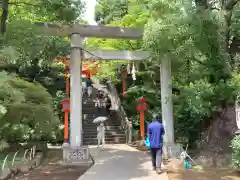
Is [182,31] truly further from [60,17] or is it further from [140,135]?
[140,135]

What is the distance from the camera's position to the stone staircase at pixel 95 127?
16750 mm

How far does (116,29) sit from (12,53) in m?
5.54

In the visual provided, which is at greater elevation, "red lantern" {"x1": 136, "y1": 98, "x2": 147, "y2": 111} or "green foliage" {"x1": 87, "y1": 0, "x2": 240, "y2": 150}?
"green foliage" {"x1": 87, "y1": 0, "x2": 240, "y2": 150}

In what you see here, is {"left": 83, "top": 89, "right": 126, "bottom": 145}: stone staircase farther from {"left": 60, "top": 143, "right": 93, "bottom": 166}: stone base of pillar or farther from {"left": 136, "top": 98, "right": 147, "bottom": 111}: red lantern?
{"left": 60, "top": 143, "right": 93, "bottom": 166}: stone base of pillar

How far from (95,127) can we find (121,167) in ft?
29.3

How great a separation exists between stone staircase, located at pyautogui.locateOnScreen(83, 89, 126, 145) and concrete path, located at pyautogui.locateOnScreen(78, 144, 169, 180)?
425 cm

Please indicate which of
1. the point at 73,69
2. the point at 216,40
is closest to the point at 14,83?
the point at 73,69

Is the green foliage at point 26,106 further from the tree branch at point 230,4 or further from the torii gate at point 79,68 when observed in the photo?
the tree branch at point 230,4

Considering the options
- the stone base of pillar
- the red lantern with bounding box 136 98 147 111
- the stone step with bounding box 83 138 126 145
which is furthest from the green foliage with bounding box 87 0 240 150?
the stone step with bounding box 83 138 126 145

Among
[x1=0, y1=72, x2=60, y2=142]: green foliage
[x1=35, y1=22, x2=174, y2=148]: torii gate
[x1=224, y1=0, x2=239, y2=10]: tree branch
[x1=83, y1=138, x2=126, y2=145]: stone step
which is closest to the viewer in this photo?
[x1=0, y1=72, x2=60, y2=142]: green foliage

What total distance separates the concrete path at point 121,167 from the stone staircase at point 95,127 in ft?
14.0

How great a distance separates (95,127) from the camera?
18.1 m

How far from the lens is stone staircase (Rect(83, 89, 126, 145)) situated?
55.0 feet

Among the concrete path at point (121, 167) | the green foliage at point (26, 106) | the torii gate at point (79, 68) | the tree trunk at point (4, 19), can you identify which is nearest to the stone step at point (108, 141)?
the concrete path at point (121, 167)
